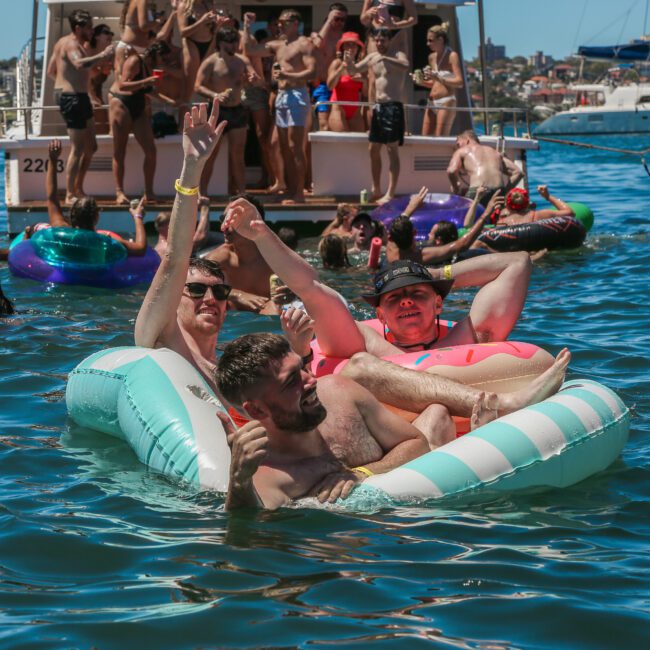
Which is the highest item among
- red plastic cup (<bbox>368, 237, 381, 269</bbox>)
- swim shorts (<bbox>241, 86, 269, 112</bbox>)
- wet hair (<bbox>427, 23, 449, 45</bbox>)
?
wet hair (<bbox>427, 23, 449, 45</bbox>)

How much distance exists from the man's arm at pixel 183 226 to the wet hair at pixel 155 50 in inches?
330

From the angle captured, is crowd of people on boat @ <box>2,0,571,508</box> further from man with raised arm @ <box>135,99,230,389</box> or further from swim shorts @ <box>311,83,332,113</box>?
swim shorts @ <box>311,83,332,113</box>

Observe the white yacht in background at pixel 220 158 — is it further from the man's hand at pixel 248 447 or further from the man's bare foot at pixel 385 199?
the man's hand at pixel 248 447

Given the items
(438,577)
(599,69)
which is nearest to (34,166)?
(438,577)

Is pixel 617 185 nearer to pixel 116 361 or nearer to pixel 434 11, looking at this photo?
pixel 434 11

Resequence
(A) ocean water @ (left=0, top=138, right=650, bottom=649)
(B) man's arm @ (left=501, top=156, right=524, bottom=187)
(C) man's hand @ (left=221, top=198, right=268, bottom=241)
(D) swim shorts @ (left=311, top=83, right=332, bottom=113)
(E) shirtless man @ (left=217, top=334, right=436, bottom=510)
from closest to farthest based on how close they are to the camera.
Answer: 1. (A) ocean water @ (left=0, top=138, right=650, bottom=649)
2. (E) shirtless man @ (left=217, top=334, right=436, bottom=510)
3. (C) man's hand @ (left=221, top=198, right=268, bottom=241)
4. (B) man's arm @ (left=501, top=156, right=524, bottom=187)
5. (D) swim shorts @ (left=311, top=83, right=332, bottom=113)

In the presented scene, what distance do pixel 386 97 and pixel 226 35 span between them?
6.59ft

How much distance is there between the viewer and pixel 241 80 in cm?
1353

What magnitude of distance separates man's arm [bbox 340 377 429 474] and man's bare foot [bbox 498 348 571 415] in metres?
0.62

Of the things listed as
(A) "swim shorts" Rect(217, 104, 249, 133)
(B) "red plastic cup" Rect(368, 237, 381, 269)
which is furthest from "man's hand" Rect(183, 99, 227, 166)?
(A) "swim shorts" Rect(217, 104, 249, 133)

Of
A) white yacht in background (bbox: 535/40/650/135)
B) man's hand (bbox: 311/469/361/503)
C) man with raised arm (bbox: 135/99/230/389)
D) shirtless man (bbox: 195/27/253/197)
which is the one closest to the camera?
man's hand (bbox: 311/469/361/503)

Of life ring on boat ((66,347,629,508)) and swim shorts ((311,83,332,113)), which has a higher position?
swim shorts ((311,83,332,113))

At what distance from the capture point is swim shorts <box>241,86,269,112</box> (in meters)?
14.1

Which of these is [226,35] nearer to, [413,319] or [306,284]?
[413,319]
